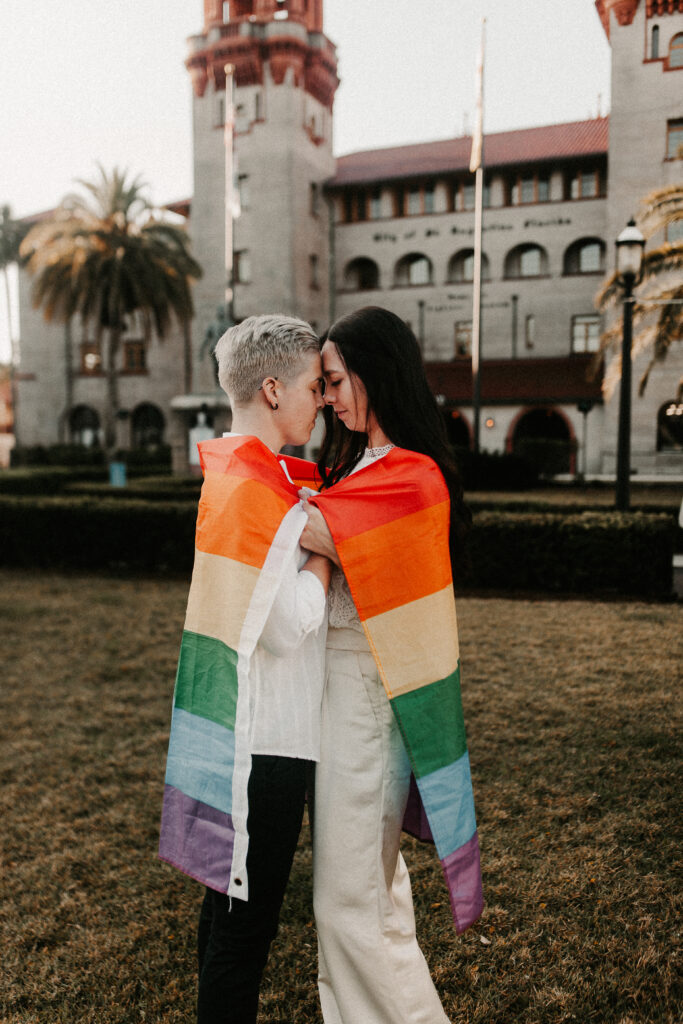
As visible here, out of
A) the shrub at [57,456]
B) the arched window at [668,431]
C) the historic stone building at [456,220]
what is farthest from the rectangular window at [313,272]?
the arched window at [668,431]

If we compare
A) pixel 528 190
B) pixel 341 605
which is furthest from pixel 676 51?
pixel 341 605

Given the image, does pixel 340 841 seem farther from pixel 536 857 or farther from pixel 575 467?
pixel 575 467

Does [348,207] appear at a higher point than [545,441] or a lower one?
higher

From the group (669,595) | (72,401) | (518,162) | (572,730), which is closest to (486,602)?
(669,595)

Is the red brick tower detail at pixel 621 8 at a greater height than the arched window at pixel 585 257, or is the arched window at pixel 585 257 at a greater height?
the red brick tower detail at pixel 621 8

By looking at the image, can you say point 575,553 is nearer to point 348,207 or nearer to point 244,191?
point 244,191

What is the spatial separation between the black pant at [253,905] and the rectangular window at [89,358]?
136 feet

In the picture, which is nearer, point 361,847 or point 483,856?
point 361,847

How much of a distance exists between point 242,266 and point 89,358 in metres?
12.1

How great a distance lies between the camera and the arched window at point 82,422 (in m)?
40.8

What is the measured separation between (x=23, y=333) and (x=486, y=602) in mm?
39532

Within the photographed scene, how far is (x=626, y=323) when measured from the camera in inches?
405

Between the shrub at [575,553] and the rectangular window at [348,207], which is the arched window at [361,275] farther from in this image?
the shrub at [575,553]

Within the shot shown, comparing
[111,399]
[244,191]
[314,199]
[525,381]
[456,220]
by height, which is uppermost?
[314,199]
